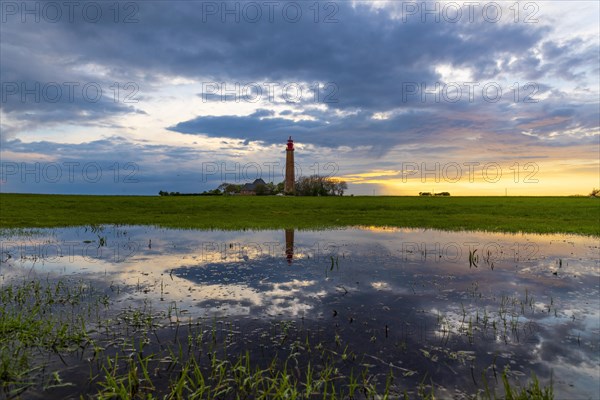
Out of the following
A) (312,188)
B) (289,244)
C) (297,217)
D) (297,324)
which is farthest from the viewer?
(312,188)

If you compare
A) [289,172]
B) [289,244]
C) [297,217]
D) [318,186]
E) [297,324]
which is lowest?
[297,324]

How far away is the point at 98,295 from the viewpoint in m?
10.8

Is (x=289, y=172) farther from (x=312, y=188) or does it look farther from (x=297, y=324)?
(x=297, y=324)

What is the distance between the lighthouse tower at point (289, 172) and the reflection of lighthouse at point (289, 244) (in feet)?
283

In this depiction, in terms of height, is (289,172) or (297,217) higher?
(289,172)

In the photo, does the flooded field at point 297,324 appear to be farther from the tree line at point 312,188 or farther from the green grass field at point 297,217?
the tree line at point 312,188

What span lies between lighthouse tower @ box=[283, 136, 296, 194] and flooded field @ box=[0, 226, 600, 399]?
9700 centimetres

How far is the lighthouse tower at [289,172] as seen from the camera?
115 metres

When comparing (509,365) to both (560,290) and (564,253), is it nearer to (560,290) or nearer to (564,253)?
(560,290)

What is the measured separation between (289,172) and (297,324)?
109 m

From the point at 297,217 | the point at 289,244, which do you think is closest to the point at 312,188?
the point at 297,217

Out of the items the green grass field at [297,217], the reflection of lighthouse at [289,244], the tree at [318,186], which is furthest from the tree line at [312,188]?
the reflection of lighthouse at [289,244]

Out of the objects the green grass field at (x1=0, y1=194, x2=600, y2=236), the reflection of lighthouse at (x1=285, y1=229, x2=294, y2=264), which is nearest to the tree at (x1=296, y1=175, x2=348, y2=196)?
the green grass field at (x1=0, y1=194, x2=600, y2=236)

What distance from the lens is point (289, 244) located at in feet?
70.6
